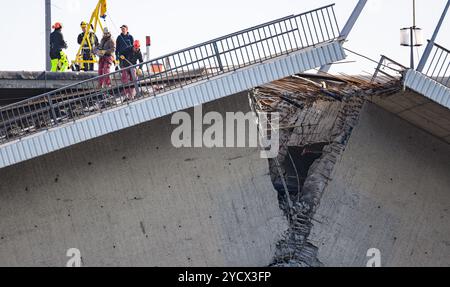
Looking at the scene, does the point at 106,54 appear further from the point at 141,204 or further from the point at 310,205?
the point at 310,205

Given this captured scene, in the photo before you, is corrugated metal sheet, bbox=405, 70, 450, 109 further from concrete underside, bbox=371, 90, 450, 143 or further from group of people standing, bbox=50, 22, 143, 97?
group of people standing, bbox=50, 22, 143, 97

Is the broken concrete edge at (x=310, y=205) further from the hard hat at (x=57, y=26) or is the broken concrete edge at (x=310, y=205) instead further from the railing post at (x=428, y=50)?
the hard hat at (x=57, y=26)

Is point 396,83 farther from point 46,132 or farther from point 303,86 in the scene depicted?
point 46,132

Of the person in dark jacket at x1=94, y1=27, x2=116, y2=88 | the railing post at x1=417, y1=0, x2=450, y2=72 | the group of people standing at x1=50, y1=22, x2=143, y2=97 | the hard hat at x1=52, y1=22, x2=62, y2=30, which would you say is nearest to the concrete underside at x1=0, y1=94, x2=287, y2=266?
the group of people standing at x1=50, y1=22, x2=143, y2=97

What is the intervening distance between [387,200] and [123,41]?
630 centimetres

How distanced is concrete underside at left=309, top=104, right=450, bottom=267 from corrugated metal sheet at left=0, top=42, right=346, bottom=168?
2268mm

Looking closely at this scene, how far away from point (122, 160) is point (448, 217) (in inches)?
246

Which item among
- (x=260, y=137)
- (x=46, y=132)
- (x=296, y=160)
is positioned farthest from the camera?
(x=296, y=160)

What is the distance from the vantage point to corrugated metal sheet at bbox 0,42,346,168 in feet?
82.7

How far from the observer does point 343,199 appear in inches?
1079

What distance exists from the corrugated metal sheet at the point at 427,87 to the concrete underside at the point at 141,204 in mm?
3144

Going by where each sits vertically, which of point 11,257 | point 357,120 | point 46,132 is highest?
point 357,120
